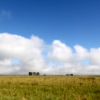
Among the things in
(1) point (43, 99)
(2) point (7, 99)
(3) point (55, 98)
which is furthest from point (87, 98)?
(2) point (7, 99)

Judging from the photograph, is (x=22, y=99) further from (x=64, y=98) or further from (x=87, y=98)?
(x=87, y=98)

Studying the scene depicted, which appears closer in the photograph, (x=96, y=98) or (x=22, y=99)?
(x=22, y=99)

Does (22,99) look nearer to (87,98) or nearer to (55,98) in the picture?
(55,98)

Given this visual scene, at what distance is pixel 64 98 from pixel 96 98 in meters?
2.68

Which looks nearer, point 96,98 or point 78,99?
point 78,99

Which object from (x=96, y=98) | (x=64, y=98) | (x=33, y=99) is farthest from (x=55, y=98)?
(x=96, y=98)

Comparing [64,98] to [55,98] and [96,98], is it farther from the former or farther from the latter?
[96,98]

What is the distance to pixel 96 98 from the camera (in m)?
15.7

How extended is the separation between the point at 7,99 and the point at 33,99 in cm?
195

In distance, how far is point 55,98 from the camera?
15188 mm

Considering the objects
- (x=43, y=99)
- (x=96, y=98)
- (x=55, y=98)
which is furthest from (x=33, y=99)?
(x=96, y=98)

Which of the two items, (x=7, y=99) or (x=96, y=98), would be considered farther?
(x=96, y=98)

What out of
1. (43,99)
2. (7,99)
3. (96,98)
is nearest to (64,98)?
(43,99)

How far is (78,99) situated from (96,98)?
2157mm
